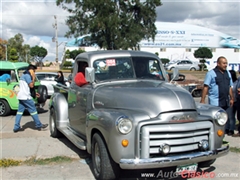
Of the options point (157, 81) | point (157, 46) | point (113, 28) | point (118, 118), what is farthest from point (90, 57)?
point (157, 46)

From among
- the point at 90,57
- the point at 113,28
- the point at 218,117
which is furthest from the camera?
the point at 113,28

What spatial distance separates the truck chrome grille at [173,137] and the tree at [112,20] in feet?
77.8

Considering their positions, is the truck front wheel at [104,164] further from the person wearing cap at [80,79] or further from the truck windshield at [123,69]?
the person wearing cap at [80,79]

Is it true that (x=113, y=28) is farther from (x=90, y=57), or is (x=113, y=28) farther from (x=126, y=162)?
(x=126, y=162)

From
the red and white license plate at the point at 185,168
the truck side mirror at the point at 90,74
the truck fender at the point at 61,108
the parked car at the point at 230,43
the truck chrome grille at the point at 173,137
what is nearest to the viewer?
the truck chrome grille at the point at 173,137

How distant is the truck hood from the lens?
412 centimetres

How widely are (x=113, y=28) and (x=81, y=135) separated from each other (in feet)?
73.9

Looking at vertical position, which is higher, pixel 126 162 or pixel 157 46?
pixel 157 46

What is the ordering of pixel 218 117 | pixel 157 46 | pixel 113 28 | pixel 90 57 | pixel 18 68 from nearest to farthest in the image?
pixel 218 117 → pixel 90 57 → pixel 18 68 → pixel 113 28 → pixel 157 46

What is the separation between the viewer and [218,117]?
Answer: 4.42m

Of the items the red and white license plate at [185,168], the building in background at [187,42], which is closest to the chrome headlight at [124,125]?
the red and white license plate at [185,168]

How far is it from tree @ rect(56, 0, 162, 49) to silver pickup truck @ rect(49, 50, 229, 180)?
73.9ft

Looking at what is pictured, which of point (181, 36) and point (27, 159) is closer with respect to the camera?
point (27, 159)

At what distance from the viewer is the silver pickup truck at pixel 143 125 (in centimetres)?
389
